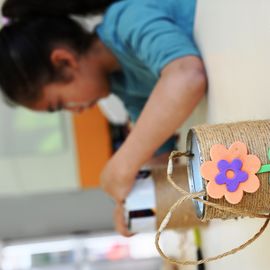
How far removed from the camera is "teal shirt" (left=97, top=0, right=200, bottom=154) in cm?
66

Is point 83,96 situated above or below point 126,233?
above

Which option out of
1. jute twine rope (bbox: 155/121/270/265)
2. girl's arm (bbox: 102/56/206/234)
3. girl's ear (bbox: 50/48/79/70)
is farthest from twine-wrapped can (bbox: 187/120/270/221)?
girl's ear (bbox: 50/48/79/70)

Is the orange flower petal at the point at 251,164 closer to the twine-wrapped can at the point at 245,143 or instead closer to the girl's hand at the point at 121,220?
the twine-wrapped can at the point at 245,143

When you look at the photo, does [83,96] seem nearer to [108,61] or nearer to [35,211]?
[108,61]

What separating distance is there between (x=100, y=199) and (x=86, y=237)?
156mm

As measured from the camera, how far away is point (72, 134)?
1.77 metres

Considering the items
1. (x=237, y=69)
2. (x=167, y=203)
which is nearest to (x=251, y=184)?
(x=237, y=69)

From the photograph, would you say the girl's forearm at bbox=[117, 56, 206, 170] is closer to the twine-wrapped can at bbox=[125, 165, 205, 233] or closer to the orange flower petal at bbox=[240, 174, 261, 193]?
the twine-wrapped can at bbox=[125, 165, 205, 233]

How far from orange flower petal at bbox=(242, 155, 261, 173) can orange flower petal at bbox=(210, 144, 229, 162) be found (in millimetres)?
13

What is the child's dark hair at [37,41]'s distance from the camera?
82 cm

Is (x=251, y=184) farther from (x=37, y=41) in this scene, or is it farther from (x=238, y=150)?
(x=37, y=41)

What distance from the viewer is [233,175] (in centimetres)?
36

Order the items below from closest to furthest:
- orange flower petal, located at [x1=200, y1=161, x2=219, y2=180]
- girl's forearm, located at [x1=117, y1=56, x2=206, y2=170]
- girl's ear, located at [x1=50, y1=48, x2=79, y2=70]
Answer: orange flower petal, located at [x1=200, y1=161, x2=219, y2=180], girl's forearm, located at [x1=117, y1=56, x2=206, y2=170], girl's ear, located at [x1=50, y1=48, x2=79, y2=70]

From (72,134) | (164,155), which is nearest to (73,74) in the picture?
(164,155)
